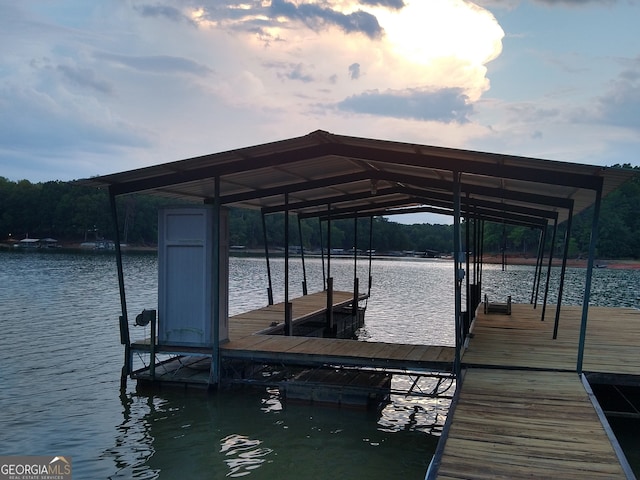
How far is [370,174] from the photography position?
11625mm

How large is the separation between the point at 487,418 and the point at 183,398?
18.3 ft

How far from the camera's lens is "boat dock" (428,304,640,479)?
199 inches

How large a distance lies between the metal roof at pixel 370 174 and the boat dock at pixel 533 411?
8.88 feet

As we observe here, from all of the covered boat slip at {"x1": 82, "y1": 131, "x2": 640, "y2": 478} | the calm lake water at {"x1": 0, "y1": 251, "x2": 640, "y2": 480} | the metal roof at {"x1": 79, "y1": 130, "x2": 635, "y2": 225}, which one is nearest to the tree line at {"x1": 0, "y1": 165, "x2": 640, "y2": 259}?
the metal roof at {"x1": 79, "y1": 130, "x2": 635, "y2": 225}

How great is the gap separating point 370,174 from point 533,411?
6.14 meters

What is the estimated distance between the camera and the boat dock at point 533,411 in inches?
199

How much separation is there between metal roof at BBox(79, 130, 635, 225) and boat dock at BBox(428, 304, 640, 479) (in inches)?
107

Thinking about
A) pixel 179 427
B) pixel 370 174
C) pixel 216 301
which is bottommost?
pixel 179 427

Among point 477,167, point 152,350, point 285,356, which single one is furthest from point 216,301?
point 477,167

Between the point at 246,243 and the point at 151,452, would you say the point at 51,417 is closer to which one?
the point at 151,452

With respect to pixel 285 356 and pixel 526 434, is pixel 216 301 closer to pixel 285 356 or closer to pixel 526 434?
pixel 285 356

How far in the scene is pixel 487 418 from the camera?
20.9ft

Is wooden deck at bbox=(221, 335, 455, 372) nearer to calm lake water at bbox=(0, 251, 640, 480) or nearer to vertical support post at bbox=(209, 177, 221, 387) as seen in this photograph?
vertical support post at bbox=(209, 177, 221, 387)

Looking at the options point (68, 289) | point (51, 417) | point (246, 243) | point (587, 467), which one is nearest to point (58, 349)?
point (51, 417)
